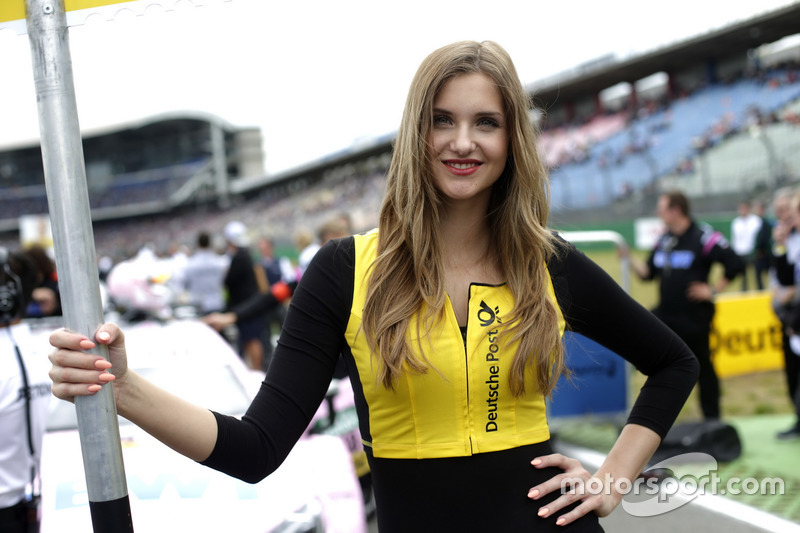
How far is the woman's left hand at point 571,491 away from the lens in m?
1.55

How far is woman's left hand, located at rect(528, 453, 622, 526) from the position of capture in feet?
5.10

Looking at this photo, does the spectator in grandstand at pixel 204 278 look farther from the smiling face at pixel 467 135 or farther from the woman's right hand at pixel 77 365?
the woman's right hand at pixel 77 365

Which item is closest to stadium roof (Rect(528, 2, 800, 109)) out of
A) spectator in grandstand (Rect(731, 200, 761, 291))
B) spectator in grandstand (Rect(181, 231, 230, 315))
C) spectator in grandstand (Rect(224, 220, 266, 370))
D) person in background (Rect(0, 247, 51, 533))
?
spectator in grandstand (Rect(731, 200, 761, 291))

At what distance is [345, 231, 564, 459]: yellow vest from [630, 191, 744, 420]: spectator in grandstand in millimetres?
4331

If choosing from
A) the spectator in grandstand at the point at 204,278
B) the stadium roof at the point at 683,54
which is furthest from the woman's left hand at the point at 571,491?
the spectator in grandstand at the point at 204,278

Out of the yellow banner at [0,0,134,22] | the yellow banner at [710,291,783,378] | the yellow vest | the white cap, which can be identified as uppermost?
the yellow banner at [0,0,134,22]

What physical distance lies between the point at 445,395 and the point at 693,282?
4.50m

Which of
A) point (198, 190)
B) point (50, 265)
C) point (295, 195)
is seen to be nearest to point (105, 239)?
point (198, 190)

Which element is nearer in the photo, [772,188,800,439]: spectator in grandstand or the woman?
the woman

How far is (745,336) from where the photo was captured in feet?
25.8

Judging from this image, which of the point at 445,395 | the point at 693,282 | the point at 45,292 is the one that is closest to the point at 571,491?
the point at 445,395

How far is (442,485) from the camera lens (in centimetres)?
150

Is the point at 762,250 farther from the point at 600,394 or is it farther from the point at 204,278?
the point at 204,278

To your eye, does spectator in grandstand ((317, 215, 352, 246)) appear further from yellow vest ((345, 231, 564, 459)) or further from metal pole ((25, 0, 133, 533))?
metal pole ((25, 0, 133, 533))
